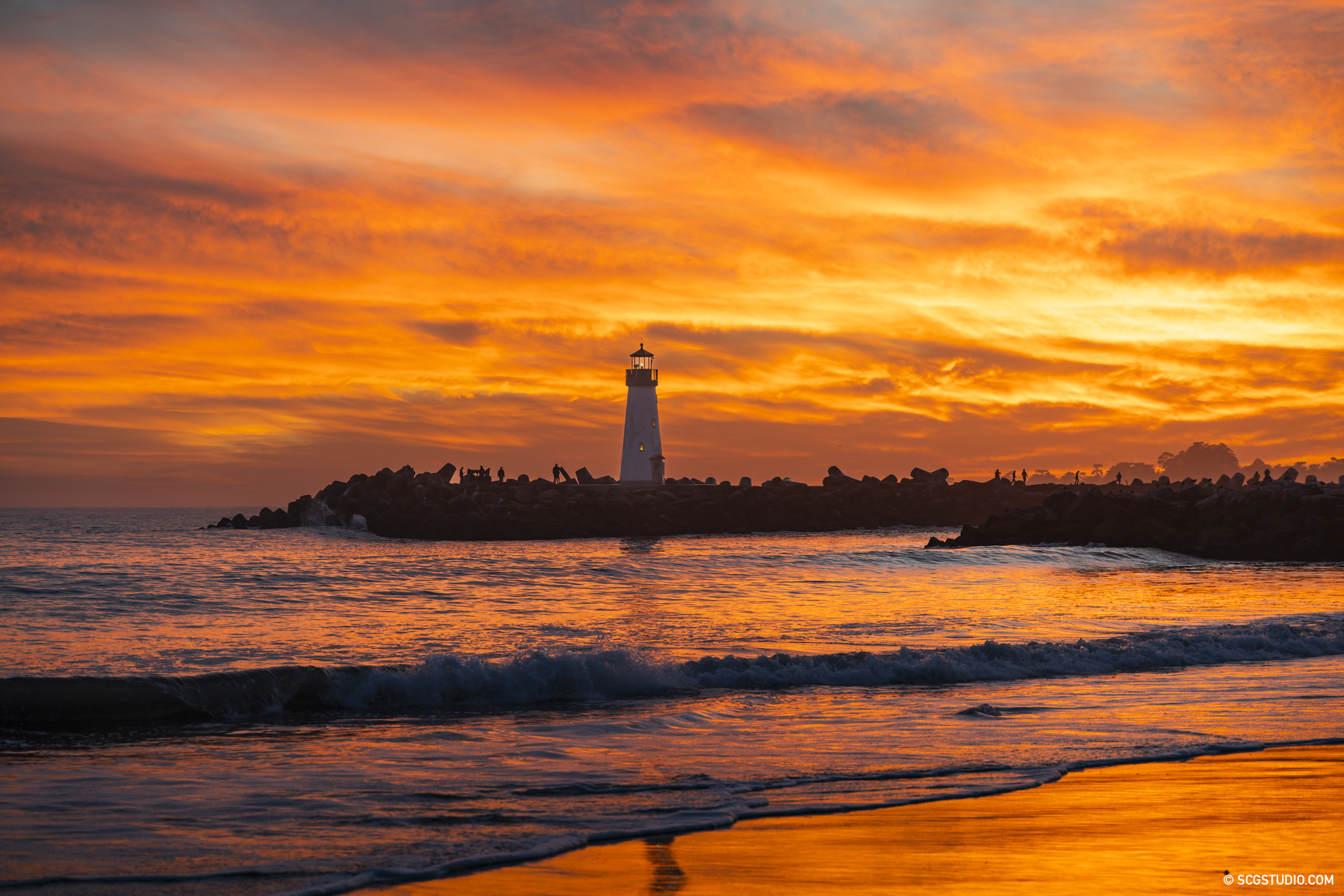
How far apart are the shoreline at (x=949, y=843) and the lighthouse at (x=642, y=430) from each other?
4782cm

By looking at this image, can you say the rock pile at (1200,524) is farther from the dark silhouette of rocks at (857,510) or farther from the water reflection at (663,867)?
the water reflection at (663,867)

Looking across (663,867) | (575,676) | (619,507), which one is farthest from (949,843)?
(619,507)

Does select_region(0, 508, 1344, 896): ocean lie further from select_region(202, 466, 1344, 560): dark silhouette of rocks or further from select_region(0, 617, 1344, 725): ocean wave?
select_region(202, 466, 1344, 560): dark silhouette of rocks

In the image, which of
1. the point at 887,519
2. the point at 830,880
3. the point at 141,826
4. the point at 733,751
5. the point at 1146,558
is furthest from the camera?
the point at 887,519

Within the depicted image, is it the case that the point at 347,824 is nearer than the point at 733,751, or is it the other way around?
the point at 347,824

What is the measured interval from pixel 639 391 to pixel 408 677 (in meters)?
44.9

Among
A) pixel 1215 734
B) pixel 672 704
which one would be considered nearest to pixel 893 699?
pixel 672 704

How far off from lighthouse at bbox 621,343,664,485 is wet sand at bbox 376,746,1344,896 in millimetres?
48050

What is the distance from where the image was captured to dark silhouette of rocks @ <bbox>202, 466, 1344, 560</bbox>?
98.4 feet

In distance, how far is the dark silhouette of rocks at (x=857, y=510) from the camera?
29984 millimetres

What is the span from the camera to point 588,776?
632 centimetres

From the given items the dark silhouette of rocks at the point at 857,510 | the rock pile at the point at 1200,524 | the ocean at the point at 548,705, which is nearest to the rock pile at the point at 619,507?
the dark silhouette of rocks at the point at 857,510

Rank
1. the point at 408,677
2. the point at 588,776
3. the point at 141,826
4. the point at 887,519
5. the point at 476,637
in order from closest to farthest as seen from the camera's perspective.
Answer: the point at 141,826 → the point at 588,776 → the point at 408,677 → the point at 476,637 → the point at 887,519

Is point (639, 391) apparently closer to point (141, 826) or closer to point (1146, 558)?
point (1146, 558)
